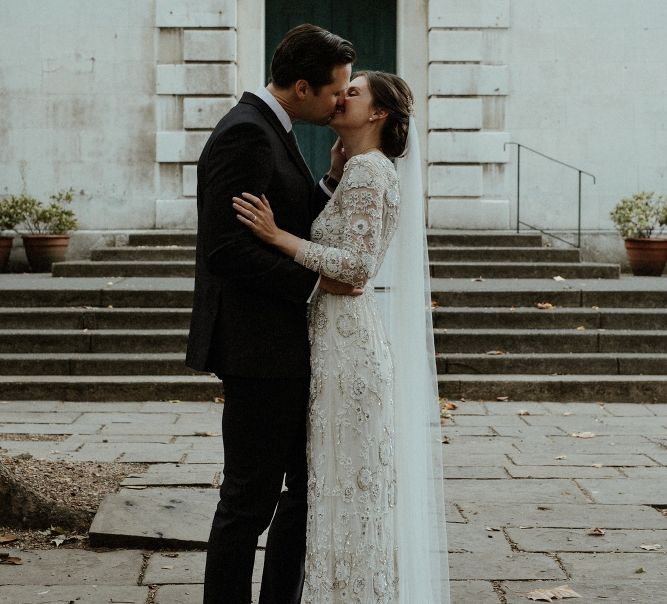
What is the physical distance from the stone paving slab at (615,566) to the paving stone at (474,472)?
1.43 m

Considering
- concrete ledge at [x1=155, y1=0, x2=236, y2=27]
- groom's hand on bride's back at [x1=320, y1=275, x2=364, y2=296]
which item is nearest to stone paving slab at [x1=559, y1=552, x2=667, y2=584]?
groom's hand on bride's back at [x1=320, y1=275, x2=364, y2=296]

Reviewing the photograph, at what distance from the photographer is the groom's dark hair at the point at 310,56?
322 centimetres

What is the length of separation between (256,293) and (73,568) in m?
1.83

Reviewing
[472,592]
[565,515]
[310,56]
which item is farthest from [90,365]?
[310,56]

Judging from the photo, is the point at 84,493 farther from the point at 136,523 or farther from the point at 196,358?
the point at 196,358

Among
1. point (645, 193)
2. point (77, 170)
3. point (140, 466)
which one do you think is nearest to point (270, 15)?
point (77, 170)

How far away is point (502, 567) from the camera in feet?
14.9

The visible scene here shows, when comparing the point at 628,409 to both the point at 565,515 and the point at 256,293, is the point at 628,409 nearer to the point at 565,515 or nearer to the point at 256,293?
the point at 565,515

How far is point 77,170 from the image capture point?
13.3 meters

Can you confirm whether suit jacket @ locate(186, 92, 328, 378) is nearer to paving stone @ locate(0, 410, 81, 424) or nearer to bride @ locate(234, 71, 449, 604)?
bride @ locate(234, 71, 449, 604)

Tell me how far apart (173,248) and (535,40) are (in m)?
5.17

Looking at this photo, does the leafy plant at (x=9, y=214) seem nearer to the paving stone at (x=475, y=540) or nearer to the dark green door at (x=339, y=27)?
the dark green door at (x=339, y=27)

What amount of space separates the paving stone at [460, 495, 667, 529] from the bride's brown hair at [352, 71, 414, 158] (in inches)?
90.9

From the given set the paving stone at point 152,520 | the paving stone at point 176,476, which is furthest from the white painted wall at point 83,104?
the paving stone at point 152,520
